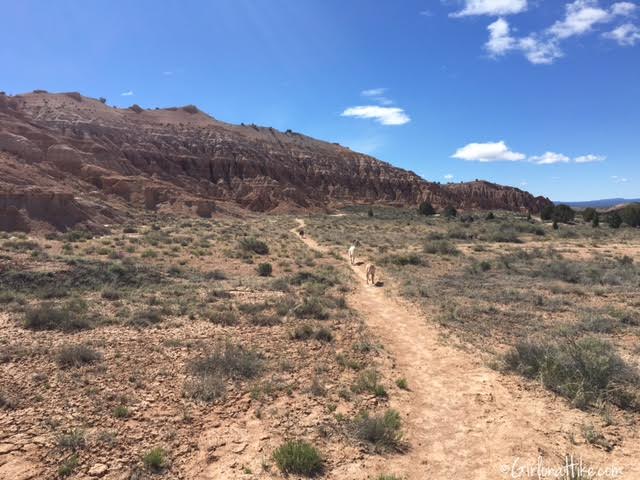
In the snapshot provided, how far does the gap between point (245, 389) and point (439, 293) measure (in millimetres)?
9218

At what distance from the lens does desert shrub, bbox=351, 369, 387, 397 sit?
739 centimetres

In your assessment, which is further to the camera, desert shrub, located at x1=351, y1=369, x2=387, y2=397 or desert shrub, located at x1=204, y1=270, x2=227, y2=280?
desert shrub, located at x1=204, y1=270, x2=227, y2=280

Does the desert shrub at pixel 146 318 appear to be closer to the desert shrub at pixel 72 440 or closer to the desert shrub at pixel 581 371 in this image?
the desert shrub at pixel 72 440

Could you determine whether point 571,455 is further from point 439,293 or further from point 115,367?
point 439,293

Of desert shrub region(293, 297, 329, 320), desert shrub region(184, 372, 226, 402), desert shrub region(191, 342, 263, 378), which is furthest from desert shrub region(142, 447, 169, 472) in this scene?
desert shrub region(293, 297, 329, 320)

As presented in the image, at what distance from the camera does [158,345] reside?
9.09m

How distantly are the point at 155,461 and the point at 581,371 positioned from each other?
705cm

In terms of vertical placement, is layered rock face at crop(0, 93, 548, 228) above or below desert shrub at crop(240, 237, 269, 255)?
above

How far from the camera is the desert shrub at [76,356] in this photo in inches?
309

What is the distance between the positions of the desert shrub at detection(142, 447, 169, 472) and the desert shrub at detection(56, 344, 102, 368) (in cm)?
336

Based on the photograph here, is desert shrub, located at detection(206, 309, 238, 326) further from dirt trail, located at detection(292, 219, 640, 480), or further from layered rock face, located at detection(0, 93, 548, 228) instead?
layered rock face, located at detection(0, 93, 548, 228)

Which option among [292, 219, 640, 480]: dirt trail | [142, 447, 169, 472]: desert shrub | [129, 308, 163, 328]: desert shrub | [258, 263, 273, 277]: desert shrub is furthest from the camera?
[258, 263, 273, 277]: desert shrub

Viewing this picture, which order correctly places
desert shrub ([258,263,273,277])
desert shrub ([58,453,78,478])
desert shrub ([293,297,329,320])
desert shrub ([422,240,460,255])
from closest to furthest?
1. desert shrub ([58,453,78,478])
2. desert shrub ([293,297,329,320])
3. desert shrub ([258,263,273,277])
4. desert shrub ([422,240,460,255])

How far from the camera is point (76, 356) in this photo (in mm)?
7895
